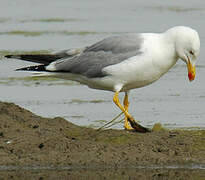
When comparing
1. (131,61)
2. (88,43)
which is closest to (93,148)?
(131,61)

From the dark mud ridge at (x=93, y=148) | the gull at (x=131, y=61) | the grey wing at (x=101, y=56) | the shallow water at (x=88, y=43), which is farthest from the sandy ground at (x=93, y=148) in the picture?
the shallow water at (x=88, y=43)

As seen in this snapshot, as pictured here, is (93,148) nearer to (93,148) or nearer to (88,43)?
(93,148)

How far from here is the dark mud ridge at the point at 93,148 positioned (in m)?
9.84

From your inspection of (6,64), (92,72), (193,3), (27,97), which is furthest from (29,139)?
(193,3)

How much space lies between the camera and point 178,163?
387 inches

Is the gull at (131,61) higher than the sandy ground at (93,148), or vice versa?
the gull at (131,61)

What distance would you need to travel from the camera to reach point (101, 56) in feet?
37.3

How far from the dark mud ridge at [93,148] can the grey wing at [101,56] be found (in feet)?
3.11

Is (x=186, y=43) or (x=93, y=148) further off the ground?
(x=186, y=43)

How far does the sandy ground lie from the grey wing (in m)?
→ 0.96

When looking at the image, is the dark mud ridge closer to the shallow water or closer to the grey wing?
the grey wing

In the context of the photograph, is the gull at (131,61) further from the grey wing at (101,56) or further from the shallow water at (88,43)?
the shallow water at (88,43)

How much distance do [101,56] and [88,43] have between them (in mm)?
5965

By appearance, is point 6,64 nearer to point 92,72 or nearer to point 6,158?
point 92,72
